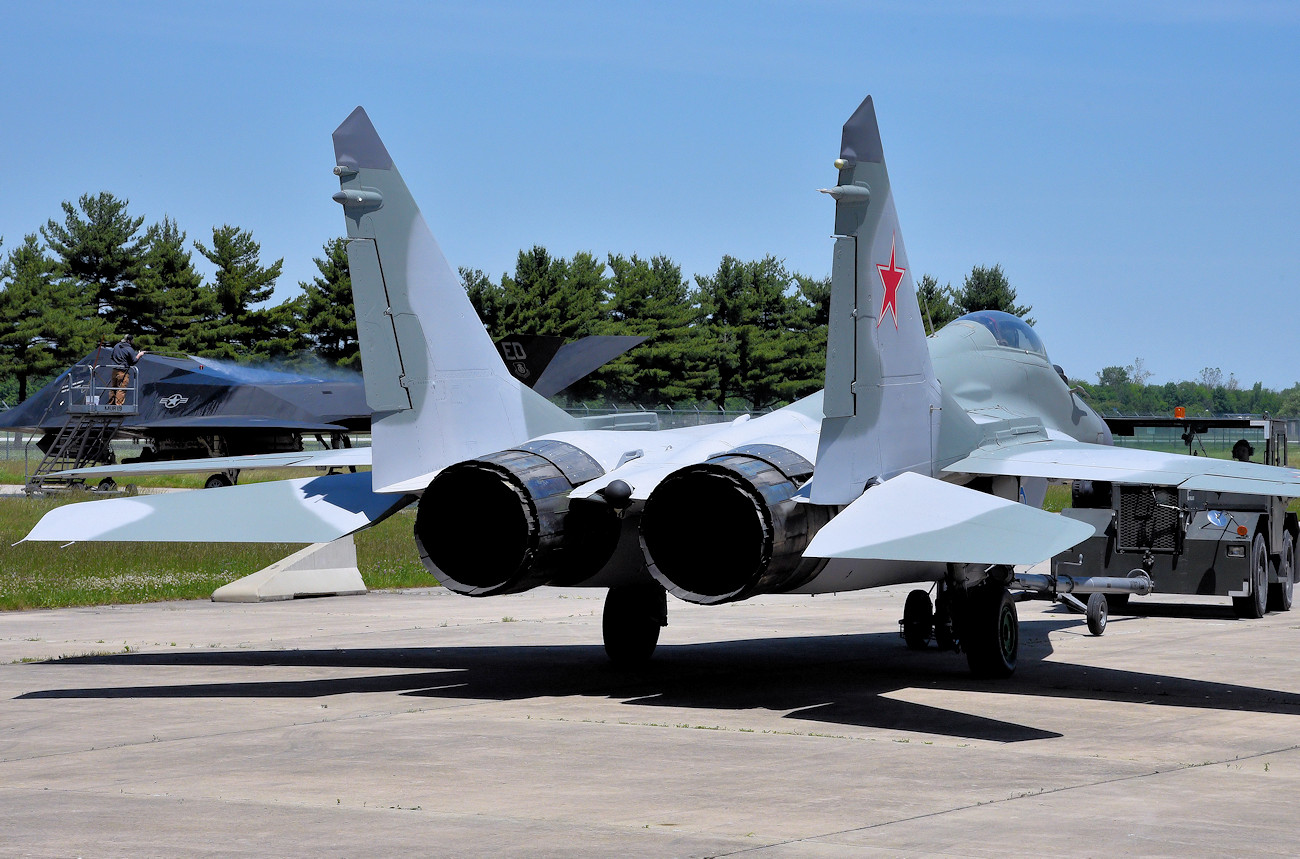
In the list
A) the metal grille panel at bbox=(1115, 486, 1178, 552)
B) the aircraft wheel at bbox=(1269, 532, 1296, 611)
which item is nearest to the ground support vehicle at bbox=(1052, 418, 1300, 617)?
the metal grille panel at bbox=(1115, 486, 1178, 552)

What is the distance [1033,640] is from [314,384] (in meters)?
29.5

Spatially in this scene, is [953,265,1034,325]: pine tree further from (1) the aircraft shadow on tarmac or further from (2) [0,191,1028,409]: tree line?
(1) the aircraft shadow on tarmac

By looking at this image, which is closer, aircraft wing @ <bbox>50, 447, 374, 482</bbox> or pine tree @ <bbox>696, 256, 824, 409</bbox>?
aircraft wing @ <bbox>50, 447, 374, 482</bbox>

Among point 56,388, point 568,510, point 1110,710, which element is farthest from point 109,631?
point 56,388

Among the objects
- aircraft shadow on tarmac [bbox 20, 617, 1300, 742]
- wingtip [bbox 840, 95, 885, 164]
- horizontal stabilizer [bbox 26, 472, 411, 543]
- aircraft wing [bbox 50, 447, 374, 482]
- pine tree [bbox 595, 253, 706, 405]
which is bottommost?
aircraft shadow on tarmac [bbox 20, 617, 1300, 742]

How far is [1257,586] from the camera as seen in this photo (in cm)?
1573

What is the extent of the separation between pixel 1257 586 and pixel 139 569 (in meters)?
15.2

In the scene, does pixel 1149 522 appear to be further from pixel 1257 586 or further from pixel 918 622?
pixel 918 622

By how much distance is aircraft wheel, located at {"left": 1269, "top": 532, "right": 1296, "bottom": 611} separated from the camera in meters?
16.4

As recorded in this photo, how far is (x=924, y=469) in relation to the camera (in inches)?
402

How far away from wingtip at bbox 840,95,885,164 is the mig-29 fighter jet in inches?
0.6

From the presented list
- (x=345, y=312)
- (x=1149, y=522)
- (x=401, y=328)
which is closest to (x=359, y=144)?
(x=401, y=328)

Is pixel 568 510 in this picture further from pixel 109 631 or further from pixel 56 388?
pixel 56 388

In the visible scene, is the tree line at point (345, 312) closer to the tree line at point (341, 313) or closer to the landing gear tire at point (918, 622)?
the tree line at point (341, 313)
